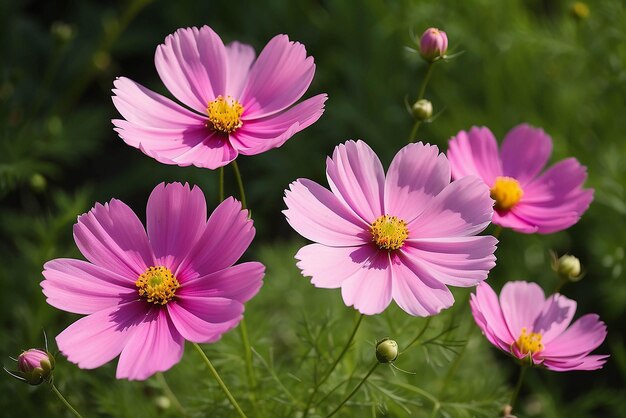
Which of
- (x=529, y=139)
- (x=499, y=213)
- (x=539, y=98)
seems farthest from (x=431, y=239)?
(x=539, y=98)

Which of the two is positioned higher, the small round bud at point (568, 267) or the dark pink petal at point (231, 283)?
the small round bud at point (568, 267)

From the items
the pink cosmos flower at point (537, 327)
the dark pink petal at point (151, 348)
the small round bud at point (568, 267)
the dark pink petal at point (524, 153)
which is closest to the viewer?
the dark pink petal at point (151, 348)

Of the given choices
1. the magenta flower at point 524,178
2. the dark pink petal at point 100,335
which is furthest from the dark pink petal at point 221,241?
the magenta flower at point 524,178

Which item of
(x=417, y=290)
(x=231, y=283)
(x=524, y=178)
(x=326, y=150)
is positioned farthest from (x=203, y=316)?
(x=326, y=150)

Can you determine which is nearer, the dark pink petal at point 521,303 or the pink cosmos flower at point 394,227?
the pink cosmos flower at point 394,227

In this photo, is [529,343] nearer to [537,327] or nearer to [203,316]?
[537,327]

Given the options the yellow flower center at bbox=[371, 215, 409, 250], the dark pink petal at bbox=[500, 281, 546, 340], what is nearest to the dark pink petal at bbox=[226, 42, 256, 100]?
the yellow flower center at bbox=[371, 215, 409, 250]

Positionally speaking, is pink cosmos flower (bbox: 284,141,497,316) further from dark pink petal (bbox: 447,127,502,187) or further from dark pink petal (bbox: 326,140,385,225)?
dark pink petal (bbox: 447,127,502,187)

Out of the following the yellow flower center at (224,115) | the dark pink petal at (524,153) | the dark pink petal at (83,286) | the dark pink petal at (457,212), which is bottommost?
the dark pink petal at (83,286)

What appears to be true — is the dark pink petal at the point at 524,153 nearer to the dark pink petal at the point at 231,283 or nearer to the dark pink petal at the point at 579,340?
the dark pink petal at the point at 579,340

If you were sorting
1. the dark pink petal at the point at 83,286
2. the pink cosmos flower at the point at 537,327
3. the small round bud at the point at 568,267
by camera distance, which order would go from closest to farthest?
the dark pink petal at the point at 83,286, the pink cosmos flower at the point at 537,327, the small round bud at the point at 568,267
